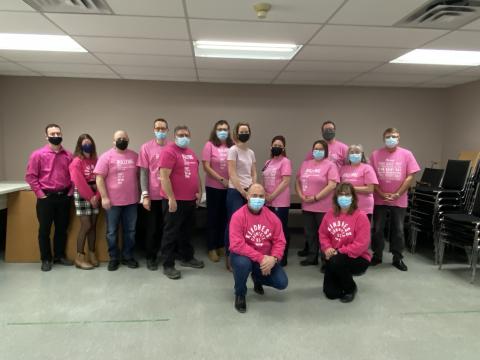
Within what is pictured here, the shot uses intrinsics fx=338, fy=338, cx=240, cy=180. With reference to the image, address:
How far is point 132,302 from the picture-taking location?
276 cm

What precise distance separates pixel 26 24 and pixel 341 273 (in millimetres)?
3259

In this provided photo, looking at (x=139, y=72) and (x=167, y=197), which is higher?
(x=139, y=72)

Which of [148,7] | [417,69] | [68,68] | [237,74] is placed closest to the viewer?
[148,7]

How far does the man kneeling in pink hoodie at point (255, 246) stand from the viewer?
8.68ft

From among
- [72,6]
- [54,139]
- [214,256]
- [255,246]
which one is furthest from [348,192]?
[54,139]

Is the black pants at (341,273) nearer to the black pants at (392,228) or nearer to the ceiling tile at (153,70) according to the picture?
the black pants at (392,228)

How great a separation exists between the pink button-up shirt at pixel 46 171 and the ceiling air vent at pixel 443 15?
10.9 ft

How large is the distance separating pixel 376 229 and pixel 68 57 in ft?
12.8

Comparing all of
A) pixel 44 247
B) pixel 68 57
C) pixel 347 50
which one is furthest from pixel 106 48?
pixel 347 50

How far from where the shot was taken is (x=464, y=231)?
136 inches

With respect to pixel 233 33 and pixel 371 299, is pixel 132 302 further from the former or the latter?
pixel 233 33

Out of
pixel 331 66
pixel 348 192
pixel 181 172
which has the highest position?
pixel 331 66

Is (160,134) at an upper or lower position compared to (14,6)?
lower

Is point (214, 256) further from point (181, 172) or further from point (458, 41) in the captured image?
point (458, 41)
